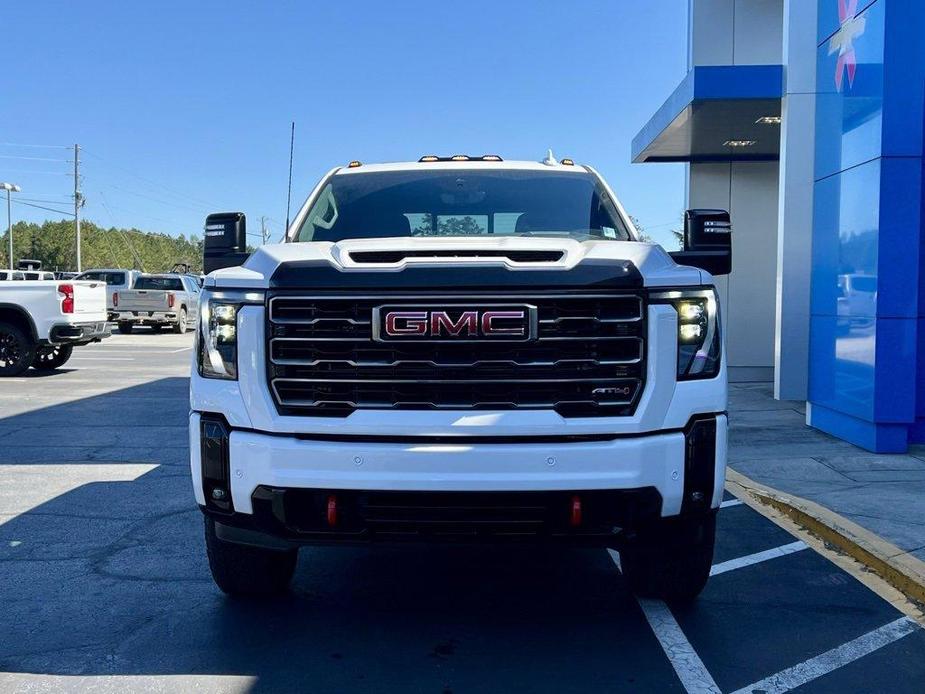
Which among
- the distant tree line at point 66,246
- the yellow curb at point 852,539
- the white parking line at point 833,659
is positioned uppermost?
the distant tree line at point 66,246

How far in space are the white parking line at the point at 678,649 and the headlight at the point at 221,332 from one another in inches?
82.7

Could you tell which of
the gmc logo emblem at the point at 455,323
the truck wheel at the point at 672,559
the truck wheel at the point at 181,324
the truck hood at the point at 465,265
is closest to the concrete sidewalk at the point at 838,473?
the truck wheel at the point at 672,559

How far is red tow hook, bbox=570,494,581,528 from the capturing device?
3.65 meters

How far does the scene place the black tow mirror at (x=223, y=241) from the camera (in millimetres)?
4770

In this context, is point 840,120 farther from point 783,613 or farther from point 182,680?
point 182,680

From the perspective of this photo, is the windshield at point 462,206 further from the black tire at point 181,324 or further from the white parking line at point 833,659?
the black tire at point 181,324

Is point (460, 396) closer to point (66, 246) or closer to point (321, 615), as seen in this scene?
point (321, 615)

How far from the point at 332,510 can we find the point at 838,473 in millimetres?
5394

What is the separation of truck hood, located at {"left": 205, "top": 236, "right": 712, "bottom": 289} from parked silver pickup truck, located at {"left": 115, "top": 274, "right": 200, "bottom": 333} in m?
25.4

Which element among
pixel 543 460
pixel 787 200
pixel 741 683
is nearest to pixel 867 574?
pixel 741 683

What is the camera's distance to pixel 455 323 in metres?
3.74

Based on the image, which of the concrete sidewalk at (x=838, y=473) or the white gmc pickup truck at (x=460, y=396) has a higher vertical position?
the white gmc pickup truck at (x=460, y=396)

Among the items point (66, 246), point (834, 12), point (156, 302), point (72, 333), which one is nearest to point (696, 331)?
point (834, 12)

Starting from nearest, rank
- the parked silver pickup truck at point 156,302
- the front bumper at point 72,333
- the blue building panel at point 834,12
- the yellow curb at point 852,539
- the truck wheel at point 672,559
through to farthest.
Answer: the truck wheel at point 672,559 < the yellow curb at point 852,539 < the blue building panel at point 834,12 < the front bumper at point 72,333 < the parked silver pickup truck at point 156,302
